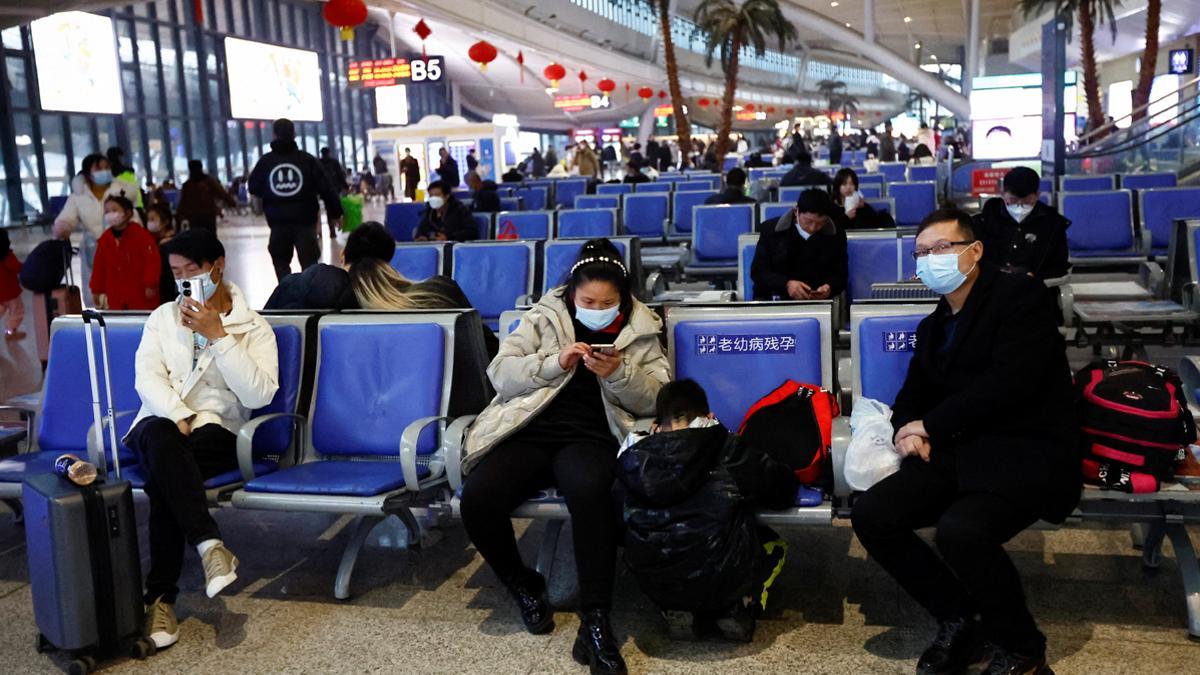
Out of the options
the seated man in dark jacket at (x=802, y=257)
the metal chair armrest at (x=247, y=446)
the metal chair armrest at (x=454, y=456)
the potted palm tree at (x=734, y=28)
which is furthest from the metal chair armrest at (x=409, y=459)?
the potted palm tree at (x=734, y=28)

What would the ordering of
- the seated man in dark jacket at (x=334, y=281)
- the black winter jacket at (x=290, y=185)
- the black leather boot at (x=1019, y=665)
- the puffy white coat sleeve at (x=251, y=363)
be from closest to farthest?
1. the black leather boot at (x=1019, y=665)
2. the puffy white coat sleeve at (x=251, y=363)
3. the seated man in dark jacket at (x=334, y=281)
4. the black winter jacket at (x=290, y=185)

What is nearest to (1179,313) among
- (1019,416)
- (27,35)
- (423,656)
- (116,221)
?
(1019,416)

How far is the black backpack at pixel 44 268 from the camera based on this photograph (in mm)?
8359

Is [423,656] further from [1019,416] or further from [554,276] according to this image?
[554,276]

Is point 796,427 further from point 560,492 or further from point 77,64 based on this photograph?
point 77,64

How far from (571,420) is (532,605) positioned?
0.64 m

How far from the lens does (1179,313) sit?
19.7ft

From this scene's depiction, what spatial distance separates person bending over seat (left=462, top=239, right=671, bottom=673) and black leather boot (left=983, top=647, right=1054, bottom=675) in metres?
1.09

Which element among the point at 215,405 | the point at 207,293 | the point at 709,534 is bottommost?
the point at 709,534

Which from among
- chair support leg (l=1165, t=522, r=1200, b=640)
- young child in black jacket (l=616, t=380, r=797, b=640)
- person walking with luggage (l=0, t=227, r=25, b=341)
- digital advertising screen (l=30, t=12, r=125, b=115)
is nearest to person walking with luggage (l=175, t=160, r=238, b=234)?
person walking with luggage (l=0, t=227, r=25, b=341)

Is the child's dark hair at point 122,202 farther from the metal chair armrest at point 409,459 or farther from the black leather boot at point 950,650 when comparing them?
the black leather boot at point 950,650

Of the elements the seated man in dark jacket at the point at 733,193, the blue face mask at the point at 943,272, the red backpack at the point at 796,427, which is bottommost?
the red backpack at the point at 796,427

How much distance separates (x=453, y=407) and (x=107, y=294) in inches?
144

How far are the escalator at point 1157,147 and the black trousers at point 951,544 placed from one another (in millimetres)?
12467
